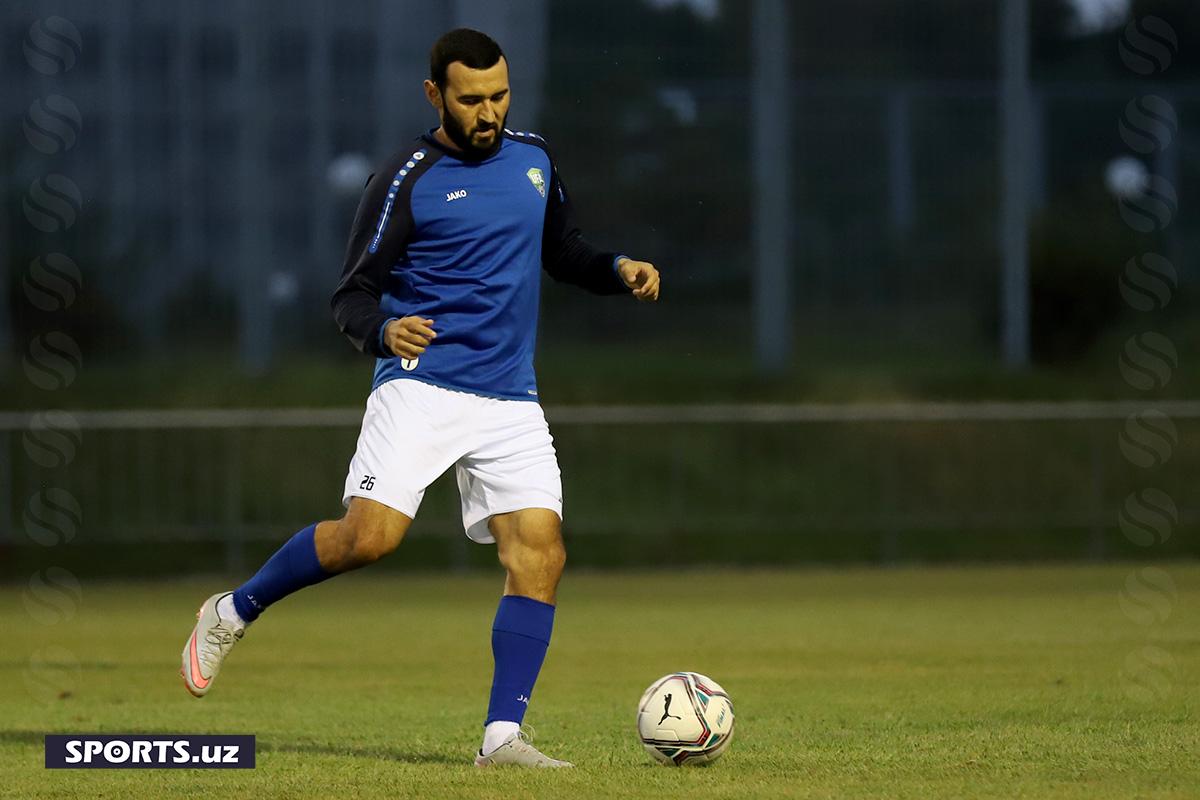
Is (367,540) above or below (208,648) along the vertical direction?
above

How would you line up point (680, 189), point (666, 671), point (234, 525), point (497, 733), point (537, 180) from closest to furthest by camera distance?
point (497, 733) < point (537, 180) < point (666, 671) < point (234, 525) < point (680, 189)

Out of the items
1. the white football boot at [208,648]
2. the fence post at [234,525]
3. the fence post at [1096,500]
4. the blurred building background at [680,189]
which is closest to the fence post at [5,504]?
the fence post at [234,525]

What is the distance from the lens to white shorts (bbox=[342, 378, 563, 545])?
596 cm

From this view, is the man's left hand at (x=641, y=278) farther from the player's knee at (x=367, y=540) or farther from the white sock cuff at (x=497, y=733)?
the white sock cuff at (x=497, y=733)

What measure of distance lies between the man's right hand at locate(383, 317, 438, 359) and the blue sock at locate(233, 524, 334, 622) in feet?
2.40

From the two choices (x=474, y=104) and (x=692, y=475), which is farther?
(x=692, y=475)

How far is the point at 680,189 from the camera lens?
870 inches

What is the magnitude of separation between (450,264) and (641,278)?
0.63 meters

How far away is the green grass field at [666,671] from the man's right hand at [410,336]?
1248 mm

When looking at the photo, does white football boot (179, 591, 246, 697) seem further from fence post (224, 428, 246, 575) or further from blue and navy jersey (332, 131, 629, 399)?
fence post (224, 428, 246, 575)

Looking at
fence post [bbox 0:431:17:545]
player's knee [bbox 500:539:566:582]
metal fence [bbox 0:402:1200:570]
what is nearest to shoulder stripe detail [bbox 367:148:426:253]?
player's knee [bbox 500:539:566:582]

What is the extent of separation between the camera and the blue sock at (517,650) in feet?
19.6

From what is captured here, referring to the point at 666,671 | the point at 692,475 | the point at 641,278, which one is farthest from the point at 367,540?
the point at 692,475

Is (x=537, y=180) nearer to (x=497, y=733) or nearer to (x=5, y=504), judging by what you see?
(x=497, y=733)
